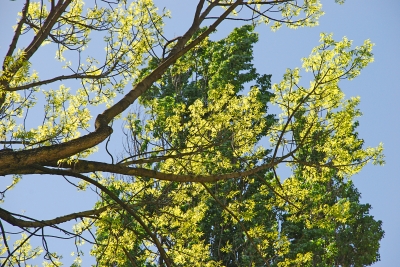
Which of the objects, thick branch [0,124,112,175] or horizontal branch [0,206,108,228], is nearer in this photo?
thick branch [0,124,112,175]

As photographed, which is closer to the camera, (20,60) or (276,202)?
(20,60)

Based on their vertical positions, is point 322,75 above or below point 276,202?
above

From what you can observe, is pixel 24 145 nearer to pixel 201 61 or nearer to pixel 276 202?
pixel 276 202

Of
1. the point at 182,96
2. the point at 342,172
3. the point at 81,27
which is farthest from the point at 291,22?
the point at 182,96

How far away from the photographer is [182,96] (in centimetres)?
1328

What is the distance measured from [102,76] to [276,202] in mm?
1999

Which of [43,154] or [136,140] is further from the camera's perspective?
[136,140]

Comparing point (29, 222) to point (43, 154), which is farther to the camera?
point (29, 222)

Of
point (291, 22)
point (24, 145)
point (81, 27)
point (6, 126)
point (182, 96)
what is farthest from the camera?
point (182, 96)

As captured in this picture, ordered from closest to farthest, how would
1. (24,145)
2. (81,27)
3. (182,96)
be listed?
1. (24,145)
2. (81,27)
3. (182,96)

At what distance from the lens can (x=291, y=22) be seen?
5.07 metres

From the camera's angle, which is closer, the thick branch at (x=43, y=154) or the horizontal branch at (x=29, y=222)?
the thick branch at (x=43, y=154)

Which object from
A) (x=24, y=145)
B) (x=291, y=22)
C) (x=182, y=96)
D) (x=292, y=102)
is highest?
(x=182, y=96)

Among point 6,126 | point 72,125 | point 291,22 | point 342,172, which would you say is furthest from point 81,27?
point 342,172
